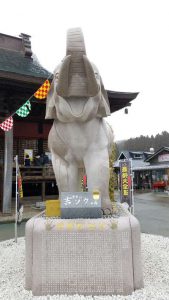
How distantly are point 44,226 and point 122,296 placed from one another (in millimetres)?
904

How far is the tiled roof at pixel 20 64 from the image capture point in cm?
970

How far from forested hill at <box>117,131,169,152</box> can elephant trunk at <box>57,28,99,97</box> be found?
4501cm

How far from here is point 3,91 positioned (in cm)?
856

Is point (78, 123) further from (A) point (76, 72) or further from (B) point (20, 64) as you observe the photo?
(B) point (20, 64)

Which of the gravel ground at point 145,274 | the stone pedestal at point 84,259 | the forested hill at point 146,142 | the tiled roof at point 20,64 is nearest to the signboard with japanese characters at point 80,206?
the stone pedestal at point 84,259

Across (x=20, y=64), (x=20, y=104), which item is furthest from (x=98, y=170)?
(x=20, y=64)

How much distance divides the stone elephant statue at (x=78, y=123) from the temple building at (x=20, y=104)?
427cm

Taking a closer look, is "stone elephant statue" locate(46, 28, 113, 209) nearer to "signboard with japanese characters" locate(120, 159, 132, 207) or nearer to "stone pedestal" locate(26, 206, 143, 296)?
"stone pedestal" locate(26, 206, 143, 296)

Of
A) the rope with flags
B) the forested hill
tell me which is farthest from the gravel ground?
the forested hill

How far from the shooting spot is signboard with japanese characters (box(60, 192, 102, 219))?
9.29 feet

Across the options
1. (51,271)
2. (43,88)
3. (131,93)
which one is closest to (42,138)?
(131,93)

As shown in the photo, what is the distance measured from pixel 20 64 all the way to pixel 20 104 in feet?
8.09

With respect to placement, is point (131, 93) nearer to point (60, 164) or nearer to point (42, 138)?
point (42, 138)

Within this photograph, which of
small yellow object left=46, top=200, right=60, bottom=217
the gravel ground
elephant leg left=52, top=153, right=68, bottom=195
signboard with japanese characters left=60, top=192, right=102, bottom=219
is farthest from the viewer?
elephant leg left=52, top=153, right=68, bottom=195
